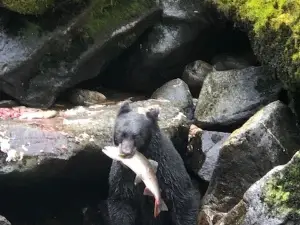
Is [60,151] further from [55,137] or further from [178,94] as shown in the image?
[178,94]

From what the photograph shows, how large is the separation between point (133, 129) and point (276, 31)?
1.96m

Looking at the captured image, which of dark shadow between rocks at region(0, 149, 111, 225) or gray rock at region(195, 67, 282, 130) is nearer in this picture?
dark shadow between rocks at region(0, 149, 111, 225)

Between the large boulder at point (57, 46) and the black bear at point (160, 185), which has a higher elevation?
the large boulder at point (57, 46)

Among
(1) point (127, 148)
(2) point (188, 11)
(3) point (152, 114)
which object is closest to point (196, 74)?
(2) point (188, 11)

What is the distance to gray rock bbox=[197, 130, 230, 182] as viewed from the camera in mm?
8203

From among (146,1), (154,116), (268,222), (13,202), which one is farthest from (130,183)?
(146,1)

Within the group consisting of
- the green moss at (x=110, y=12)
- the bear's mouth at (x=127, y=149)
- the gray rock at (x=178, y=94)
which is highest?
the green moss at (x=110, y=12)

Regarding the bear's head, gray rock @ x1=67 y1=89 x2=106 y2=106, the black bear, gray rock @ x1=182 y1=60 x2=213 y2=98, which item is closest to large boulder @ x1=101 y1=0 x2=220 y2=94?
gray rock @ x1=182 y1=60 x2=213 y2=98

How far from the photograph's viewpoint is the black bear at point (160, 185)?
7.48m

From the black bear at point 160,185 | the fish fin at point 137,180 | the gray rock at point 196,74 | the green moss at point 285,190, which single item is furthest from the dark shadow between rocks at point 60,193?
the green moss at point 285,190

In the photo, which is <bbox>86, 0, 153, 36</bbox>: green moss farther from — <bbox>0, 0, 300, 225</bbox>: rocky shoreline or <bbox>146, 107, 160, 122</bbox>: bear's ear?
<bbox>146, 107, 160, 122</bbox>: bear's ear

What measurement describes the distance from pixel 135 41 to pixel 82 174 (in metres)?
2.20

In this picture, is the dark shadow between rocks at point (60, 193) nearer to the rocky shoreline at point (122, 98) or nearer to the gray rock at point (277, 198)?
the rocky shoreline at point (122, 98)

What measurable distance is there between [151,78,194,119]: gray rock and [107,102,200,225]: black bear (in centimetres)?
105
